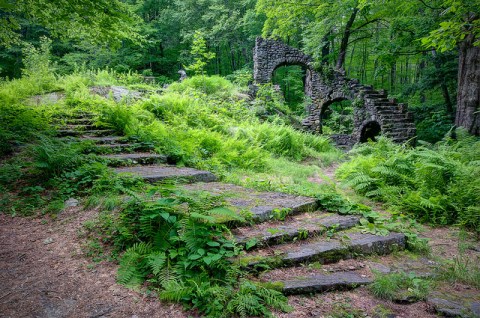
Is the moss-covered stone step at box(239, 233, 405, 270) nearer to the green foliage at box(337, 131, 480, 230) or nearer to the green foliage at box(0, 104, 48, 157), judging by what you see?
the green foliage at box(337, 131, 480, 230)

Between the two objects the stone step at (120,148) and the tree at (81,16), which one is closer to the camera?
the stone step at (120,148)

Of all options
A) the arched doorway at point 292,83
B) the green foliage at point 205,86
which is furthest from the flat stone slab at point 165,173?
the arched doorway at point 292,83

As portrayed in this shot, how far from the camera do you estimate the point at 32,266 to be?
8.33 feet

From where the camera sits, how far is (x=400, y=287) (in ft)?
8.63

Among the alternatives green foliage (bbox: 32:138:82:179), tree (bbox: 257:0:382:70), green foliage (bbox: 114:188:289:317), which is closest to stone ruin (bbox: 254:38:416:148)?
tree (bbox: 257:0:382:70)

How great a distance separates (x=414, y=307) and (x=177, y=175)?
3371mm

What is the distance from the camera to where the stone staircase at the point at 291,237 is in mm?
2594

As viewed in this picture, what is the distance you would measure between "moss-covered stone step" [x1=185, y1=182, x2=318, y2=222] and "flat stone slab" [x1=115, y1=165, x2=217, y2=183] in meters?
0.34

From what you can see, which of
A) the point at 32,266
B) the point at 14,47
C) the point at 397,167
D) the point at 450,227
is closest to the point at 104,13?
the point at 32,266

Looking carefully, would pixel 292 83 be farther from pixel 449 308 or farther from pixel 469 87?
pixel 449 308

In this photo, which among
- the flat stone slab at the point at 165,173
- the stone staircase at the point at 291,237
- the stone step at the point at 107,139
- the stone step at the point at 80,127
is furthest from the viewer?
the stone step at the point at 80,127

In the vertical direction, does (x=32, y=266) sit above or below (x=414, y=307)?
above

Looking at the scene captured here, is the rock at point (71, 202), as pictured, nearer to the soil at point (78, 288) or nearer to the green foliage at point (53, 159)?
the soil at point (78, 288)

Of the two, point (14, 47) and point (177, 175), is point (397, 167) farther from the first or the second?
point (14, 47)
